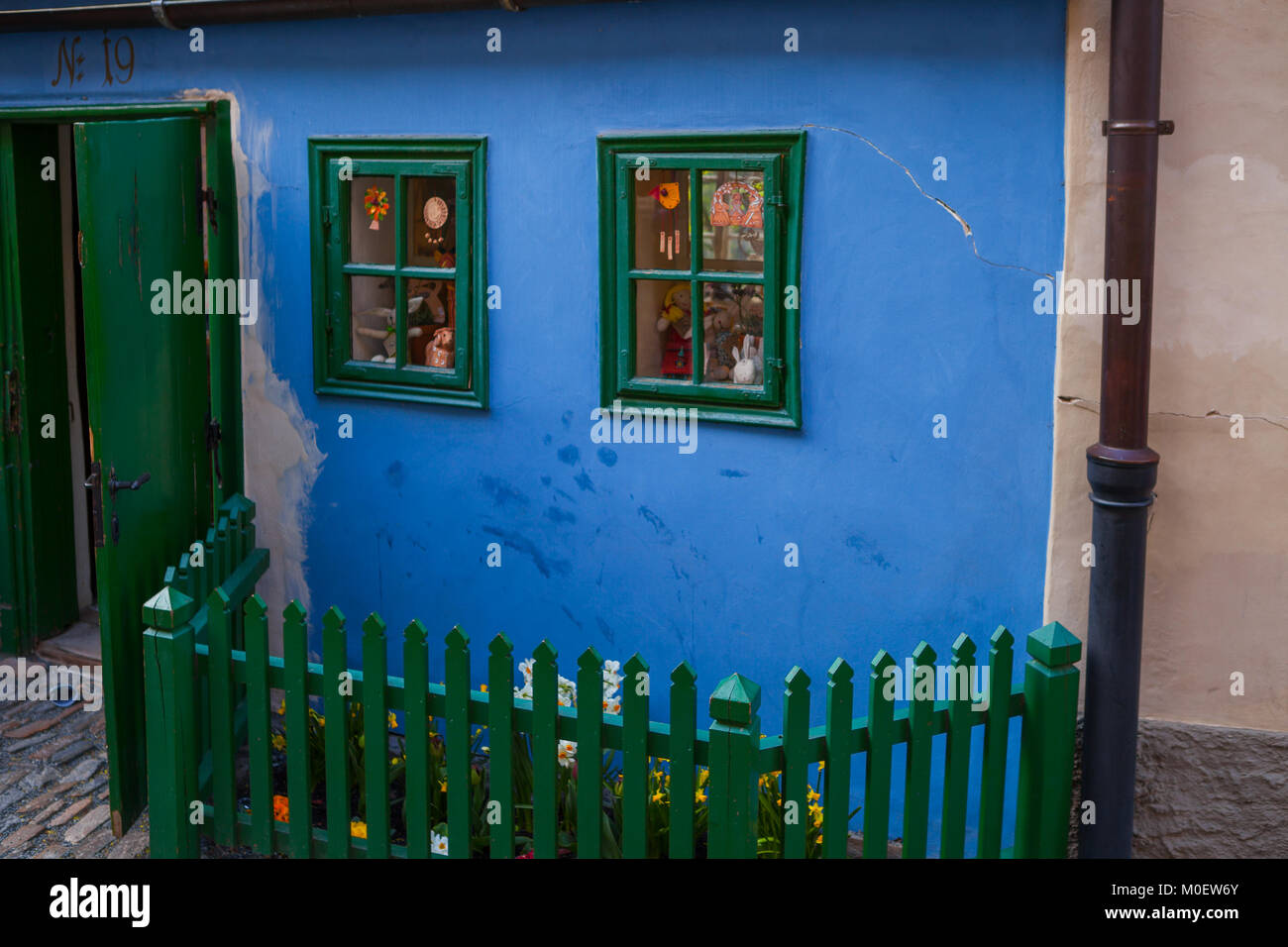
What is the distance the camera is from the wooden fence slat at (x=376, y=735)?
14.8ft

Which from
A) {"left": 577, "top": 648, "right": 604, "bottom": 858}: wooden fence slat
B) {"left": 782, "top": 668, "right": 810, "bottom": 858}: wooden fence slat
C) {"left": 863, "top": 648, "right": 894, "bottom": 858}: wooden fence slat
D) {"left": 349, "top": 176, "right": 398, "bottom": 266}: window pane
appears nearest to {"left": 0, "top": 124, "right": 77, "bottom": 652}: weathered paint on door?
{"left": 349, "top": 176, "right": 398, "bottom": 266}: window pane

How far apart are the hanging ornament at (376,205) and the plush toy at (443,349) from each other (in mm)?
533

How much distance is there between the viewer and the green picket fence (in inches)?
163

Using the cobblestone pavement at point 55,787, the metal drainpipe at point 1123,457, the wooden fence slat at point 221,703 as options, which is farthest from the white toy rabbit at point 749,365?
the cobblestone pavement at point 55,787

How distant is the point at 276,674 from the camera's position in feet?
15.6

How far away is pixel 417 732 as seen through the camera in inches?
177

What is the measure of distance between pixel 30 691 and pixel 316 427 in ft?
6.53

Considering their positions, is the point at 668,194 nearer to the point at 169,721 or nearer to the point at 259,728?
the point at 259,728

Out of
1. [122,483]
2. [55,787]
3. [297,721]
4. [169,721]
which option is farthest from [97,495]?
[55,787]

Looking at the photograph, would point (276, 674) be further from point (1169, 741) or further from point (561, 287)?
point (1169, 741)

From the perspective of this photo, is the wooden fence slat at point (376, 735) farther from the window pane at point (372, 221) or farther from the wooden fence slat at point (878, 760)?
the window pane at point (372, 221)

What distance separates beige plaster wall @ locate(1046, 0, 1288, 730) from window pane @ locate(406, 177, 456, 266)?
8.12 ft

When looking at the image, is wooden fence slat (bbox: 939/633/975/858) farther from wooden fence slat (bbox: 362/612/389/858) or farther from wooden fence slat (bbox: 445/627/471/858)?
wooden fence slat (bbox: 362/612/389/858)
